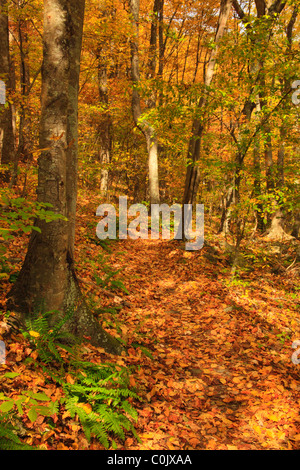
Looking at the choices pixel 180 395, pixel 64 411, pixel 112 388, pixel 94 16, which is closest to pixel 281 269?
pixel 180 395

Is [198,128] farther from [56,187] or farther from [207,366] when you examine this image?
[207,366]

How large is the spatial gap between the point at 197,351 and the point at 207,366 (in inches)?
15.7

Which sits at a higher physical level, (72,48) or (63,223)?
(72,48)

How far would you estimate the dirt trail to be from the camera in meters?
3.29

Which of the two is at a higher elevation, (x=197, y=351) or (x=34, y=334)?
(x=34, y=334)

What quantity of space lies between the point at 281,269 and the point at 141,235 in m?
5.37

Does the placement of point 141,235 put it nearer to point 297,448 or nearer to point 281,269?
point 281,269

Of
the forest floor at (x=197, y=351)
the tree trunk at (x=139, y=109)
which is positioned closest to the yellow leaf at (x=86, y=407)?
the forest floor at (x=197, y=351)

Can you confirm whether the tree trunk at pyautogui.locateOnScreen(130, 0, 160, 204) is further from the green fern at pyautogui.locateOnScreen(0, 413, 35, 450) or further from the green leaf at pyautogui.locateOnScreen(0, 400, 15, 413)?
the green fern at pyautogui.locateOnScreen(0, 413, 35, 450)

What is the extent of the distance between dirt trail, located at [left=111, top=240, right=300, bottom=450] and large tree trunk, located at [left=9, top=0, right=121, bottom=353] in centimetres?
104

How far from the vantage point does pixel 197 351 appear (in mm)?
5051

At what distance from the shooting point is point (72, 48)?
160 inches

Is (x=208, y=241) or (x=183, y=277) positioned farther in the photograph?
(x=208, y=241)

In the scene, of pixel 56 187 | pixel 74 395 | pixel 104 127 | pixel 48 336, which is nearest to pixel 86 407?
pixel 74 395
